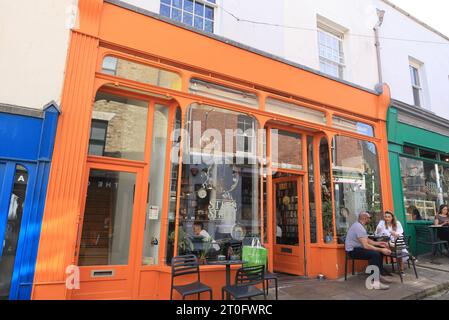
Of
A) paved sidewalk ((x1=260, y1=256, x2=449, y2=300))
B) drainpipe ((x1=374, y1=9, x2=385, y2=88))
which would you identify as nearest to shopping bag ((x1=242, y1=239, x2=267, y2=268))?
paved sidewalk ((x1=260, y1=256, x2=449, y2=300))

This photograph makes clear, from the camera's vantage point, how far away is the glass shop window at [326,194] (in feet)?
22.9

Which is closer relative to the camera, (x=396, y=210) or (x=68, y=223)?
(x=68, y=223)

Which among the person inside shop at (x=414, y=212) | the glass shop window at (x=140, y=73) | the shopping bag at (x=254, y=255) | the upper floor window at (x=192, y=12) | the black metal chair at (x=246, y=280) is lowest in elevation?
the black metal chair at (x=246, y=280)

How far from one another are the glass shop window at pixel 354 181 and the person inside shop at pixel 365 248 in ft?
2.34

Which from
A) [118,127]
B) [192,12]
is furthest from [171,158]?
[192,12]

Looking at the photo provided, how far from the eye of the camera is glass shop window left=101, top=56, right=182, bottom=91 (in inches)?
194

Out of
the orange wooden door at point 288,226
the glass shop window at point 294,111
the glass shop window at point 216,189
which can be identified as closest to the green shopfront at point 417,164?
the glass shop window at point 294,111

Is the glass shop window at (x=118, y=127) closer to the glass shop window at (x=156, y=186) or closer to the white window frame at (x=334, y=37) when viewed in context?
the glass shop window at (x=156, y=186)

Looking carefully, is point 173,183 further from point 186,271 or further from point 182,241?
point 186,271

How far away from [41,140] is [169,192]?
208 cm

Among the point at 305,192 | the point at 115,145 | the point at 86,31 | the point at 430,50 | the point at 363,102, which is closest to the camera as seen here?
the point at 86,31
